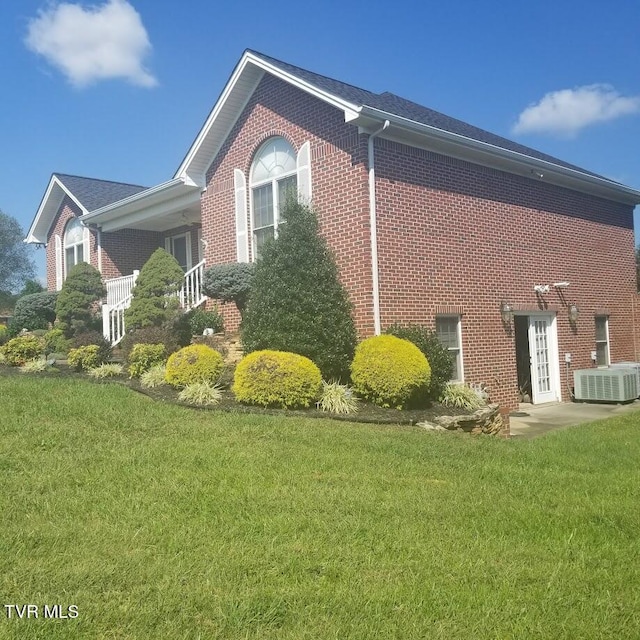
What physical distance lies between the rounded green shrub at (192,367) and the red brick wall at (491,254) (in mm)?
2955

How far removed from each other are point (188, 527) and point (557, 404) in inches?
459

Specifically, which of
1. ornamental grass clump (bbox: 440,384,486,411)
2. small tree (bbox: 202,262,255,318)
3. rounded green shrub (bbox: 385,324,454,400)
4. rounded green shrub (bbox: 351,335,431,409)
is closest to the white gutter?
small tree (bbox: 202,262,255,318)

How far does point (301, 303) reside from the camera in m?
10.7

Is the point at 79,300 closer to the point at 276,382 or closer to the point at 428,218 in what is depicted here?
the point at 276,382

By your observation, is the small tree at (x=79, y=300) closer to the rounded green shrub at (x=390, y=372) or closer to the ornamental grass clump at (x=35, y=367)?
the ornamental grass clump at (x=35, y=367)

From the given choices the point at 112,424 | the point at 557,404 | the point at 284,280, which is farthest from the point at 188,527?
the point at 557,404

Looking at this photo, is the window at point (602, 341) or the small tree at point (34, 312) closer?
the window at point (602, 341)

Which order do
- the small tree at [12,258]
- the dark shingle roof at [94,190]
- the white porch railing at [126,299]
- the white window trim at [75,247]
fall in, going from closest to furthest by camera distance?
the white porch railing at [126,299], the dark shingle roof at [94,190], the white window trim at [75,247], the small tree at [12,258]

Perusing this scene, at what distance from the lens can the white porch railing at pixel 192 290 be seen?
1492cm

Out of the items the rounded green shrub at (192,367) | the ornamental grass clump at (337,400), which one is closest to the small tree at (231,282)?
the rounded green shrub at (192,367)

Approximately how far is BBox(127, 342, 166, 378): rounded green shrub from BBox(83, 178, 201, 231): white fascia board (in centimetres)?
440

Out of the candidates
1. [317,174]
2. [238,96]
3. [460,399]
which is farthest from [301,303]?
[238,96]

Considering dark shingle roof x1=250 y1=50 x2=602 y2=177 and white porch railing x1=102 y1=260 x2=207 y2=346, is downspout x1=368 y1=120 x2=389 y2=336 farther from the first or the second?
white porch railing x1=102 y1=260 x2=207 y2=346

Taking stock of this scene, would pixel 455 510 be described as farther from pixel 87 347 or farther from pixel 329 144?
pixel 87 347
